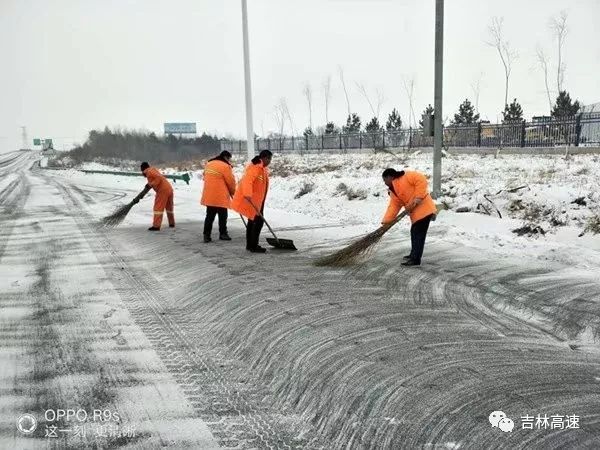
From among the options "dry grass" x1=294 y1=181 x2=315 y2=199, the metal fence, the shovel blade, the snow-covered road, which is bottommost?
the snow-covered road

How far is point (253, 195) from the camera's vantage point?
7.64 m

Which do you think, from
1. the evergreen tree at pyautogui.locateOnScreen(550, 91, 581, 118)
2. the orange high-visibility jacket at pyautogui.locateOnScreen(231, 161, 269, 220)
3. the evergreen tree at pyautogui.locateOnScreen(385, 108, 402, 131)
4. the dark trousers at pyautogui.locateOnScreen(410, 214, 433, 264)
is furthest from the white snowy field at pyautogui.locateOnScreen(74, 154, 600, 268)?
the evergreen tree at pyautogui.locateOnScreen(385, 108, 402, 131)

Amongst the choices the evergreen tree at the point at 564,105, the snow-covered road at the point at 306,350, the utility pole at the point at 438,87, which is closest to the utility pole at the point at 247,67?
the utility pole at the point at 438,87

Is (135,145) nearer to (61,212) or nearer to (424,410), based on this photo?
(61,212)

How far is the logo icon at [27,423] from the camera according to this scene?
2844 mm

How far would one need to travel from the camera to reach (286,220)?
37.9 ft

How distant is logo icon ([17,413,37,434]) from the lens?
2844mm

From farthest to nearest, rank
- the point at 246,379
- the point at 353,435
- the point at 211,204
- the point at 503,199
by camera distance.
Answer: the point at 503,199
the point at 211,204
the point at 246,379
the point at 353,435

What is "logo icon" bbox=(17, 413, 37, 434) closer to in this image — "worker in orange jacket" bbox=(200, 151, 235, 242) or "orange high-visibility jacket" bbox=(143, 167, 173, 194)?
"worker in orange jacket" bbox=(200, 151, 235, 242)

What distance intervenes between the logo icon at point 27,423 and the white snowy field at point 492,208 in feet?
18.1

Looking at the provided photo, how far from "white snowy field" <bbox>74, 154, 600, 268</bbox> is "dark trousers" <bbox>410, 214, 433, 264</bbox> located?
0.71 m

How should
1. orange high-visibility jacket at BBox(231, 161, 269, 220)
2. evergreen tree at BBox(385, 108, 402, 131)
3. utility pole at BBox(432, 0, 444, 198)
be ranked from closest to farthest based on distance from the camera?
orange high-visibility jacket at BBox(231, 161, 269, 220), utility pole at BBox(432, 0, 444, 198), evergreen tree at BBox(385, 108, 402, 131)

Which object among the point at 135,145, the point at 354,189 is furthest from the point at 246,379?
the point at 135,145

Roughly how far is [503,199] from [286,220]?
4.66 meters
